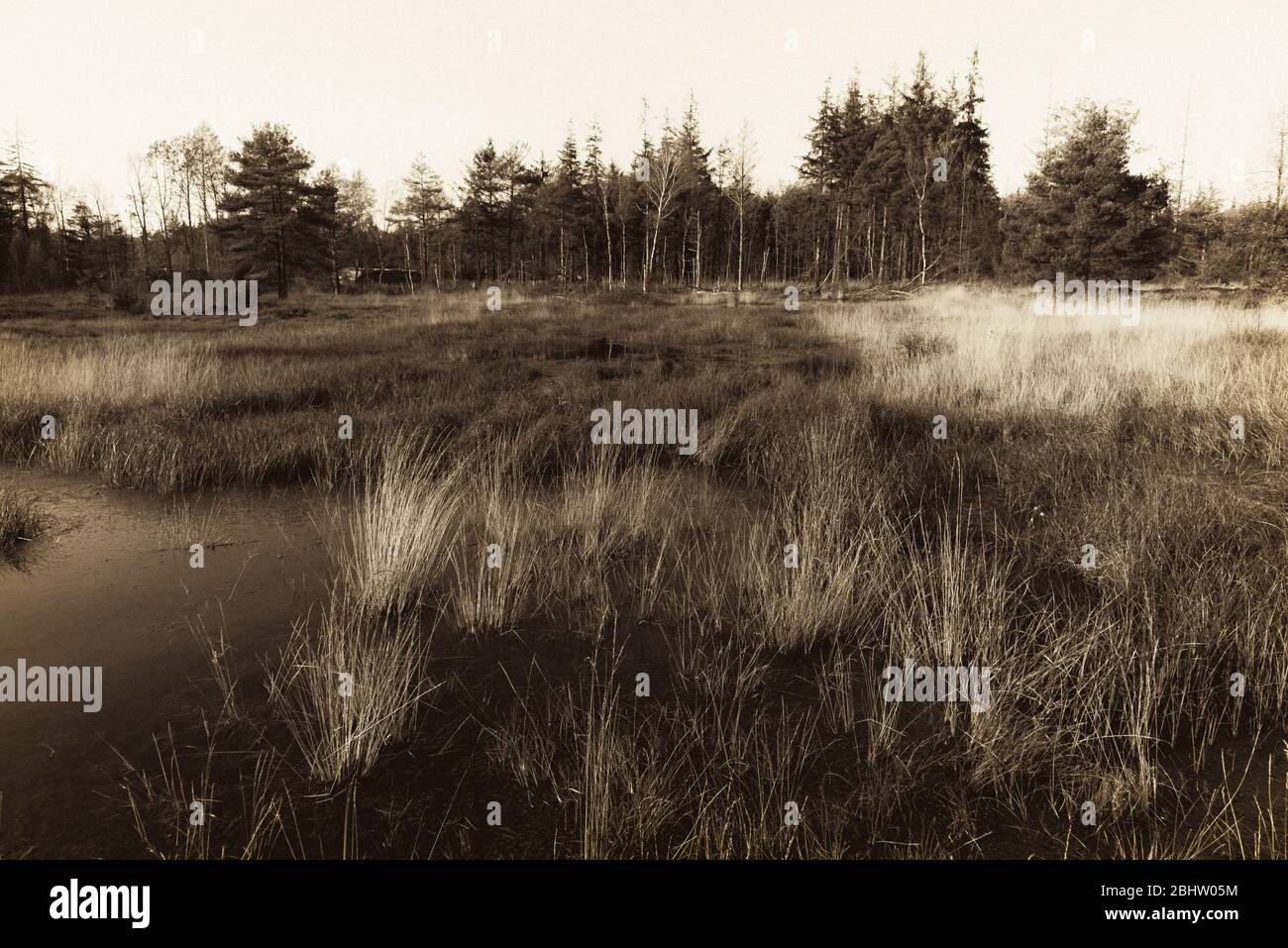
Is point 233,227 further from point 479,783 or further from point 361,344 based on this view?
point 479,783

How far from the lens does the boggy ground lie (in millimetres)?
2645

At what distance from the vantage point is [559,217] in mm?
46750

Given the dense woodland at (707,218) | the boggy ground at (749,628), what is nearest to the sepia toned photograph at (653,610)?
the boggy ground at (749,628)

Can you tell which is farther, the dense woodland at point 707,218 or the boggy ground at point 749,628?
the dense woodland at point 707,218

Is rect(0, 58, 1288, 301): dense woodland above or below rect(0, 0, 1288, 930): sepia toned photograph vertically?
above

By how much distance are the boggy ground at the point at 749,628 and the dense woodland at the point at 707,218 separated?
1977 centimetres

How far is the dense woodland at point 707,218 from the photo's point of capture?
25.4m

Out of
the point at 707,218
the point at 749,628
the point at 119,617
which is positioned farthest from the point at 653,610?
the point at 707,218

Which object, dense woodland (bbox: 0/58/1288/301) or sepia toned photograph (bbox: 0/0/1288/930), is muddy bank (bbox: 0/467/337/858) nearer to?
sepia toned photograph (bbox: 0/0/1288/930)

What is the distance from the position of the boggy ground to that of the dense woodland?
19.8 meters

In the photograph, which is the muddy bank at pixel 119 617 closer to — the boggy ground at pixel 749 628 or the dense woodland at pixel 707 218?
the boggy ground at pixel 749 628

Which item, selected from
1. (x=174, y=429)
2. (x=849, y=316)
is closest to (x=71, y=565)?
(x=174, y=429)

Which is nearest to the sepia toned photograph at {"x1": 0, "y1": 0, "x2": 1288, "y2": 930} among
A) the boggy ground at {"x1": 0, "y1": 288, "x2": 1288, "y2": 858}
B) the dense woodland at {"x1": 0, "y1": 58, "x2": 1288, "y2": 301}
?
the boggy ground at {"x1": 0, "y1": 288, "x2": 1288, "y2": 858}

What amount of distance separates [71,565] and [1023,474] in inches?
316
